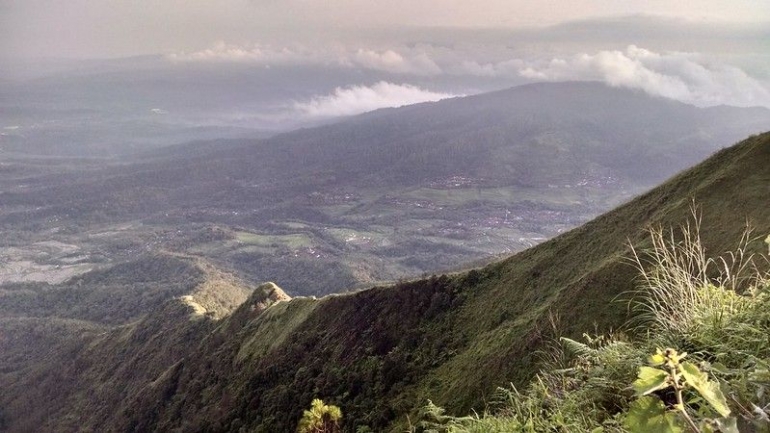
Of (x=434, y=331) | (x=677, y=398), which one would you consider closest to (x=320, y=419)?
(x=434, y=331)

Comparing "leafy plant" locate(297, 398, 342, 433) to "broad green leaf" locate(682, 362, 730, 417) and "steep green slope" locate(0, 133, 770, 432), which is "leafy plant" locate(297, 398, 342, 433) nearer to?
"steep green slope" locate(0, 133, 770, 432)

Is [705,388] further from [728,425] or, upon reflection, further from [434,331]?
[434,331]

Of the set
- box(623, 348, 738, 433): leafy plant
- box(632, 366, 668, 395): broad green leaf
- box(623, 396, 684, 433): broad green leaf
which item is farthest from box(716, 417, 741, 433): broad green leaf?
box(632, 366, 668, 395): broad green leaf

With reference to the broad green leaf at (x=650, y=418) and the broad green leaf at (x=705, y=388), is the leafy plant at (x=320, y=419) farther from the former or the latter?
the broad green leaf at (x=705, y=388)

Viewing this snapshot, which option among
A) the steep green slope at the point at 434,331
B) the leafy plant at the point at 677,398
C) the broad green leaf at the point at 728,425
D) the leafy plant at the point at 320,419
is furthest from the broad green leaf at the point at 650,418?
the leafy plant at the point at 320,419

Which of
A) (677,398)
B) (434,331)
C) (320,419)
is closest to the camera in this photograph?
(677,398)

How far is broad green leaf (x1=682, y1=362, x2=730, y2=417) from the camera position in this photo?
11.1 ft

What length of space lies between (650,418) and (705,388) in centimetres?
47

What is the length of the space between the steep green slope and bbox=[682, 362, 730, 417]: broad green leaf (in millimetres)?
13048

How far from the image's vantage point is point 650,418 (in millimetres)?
3750

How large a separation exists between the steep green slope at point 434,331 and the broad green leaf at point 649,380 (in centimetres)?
1327

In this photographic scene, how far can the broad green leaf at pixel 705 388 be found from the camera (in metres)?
3.39

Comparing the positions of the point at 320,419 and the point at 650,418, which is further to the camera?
the point at 320,419

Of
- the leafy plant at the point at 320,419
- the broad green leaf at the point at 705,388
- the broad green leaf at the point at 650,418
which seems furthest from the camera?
the leafy plant at the point at 320,419
